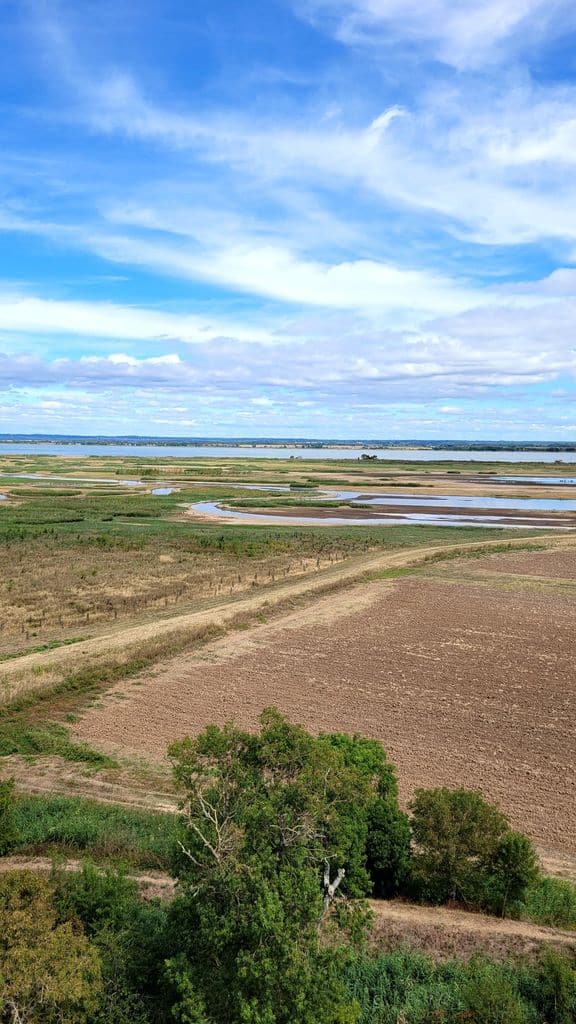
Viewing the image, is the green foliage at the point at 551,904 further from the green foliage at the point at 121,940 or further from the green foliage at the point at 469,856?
the green foliage at the point at 121,940

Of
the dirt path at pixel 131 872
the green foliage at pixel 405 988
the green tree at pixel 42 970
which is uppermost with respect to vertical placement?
the green tree at pixel 42 970

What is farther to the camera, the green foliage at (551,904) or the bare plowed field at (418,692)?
the bare plowed field at (418,692)

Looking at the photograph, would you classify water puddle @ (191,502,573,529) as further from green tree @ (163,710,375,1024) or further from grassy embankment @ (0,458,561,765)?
green tree @ (163,710,375,1024)

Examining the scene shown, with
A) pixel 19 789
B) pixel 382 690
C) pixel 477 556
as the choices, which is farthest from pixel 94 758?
pixel 477 556

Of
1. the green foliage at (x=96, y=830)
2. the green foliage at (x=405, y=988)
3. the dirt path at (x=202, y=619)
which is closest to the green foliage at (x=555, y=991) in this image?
the green foliage at (x=405, y=988)

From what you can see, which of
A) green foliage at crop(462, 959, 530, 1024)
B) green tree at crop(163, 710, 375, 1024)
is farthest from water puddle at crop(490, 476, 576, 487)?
green tree at crop(163, 710, 375, 1024)

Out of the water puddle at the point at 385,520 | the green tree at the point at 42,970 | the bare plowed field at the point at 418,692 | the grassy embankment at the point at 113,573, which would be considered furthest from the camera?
the water puddle at the point at 385,520

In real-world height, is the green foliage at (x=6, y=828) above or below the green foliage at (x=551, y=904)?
above
